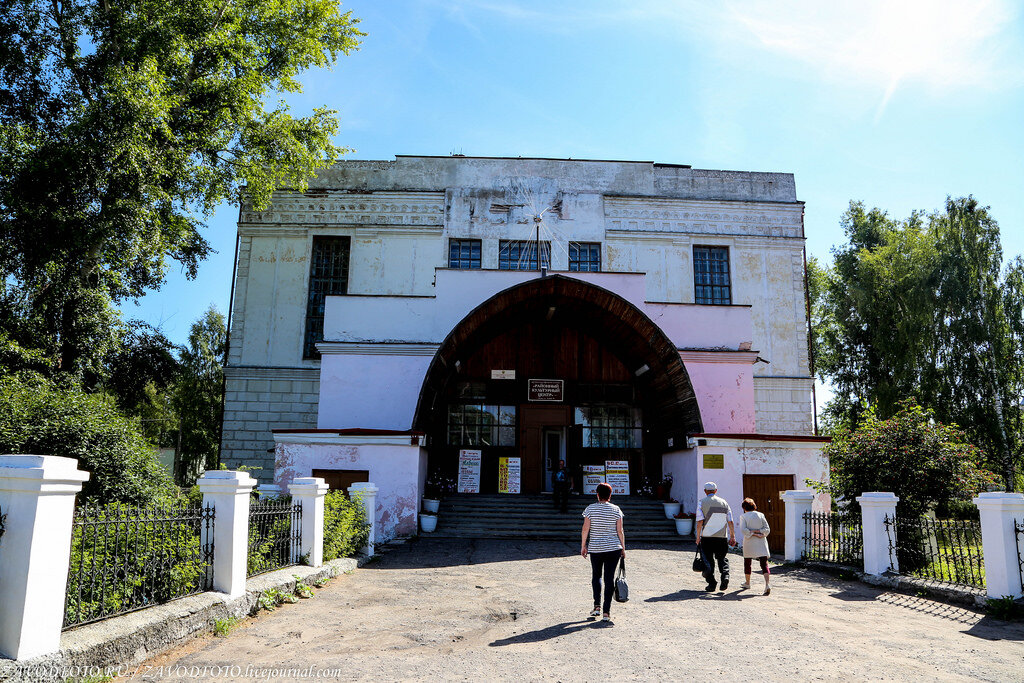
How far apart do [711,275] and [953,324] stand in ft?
30.7

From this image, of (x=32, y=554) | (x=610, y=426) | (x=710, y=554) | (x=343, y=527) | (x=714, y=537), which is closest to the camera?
(x=32, y=554)

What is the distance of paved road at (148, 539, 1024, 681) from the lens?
5.98m

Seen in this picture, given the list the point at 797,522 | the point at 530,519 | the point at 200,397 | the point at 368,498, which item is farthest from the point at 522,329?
the point at 200,397

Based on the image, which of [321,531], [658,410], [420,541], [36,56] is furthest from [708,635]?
[36,56]

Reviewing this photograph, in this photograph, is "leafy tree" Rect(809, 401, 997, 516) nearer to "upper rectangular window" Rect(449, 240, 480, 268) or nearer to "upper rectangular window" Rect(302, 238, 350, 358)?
"upper rectangular window" Rect(449, 240, 480, 268)

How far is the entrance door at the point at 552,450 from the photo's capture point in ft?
73.7

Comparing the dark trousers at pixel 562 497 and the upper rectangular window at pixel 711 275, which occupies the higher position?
the upper rectangular window at pixel 711 275

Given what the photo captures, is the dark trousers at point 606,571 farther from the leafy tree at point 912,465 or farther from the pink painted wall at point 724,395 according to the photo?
the pink painted wall at point 724,395

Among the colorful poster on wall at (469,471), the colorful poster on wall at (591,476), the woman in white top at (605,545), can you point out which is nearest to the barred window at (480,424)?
the colorful poster on wall at (469,471)

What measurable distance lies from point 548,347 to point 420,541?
8.56 m

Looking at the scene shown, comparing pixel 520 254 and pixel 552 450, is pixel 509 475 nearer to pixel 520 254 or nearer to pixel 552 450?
pixel 552 450

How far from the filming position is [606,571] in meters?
8.06

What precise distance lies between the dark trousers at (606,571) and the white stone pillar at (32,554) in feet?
17.0

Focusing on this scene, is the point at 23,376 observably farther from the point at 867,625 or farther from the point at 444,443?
the point at 867,625
